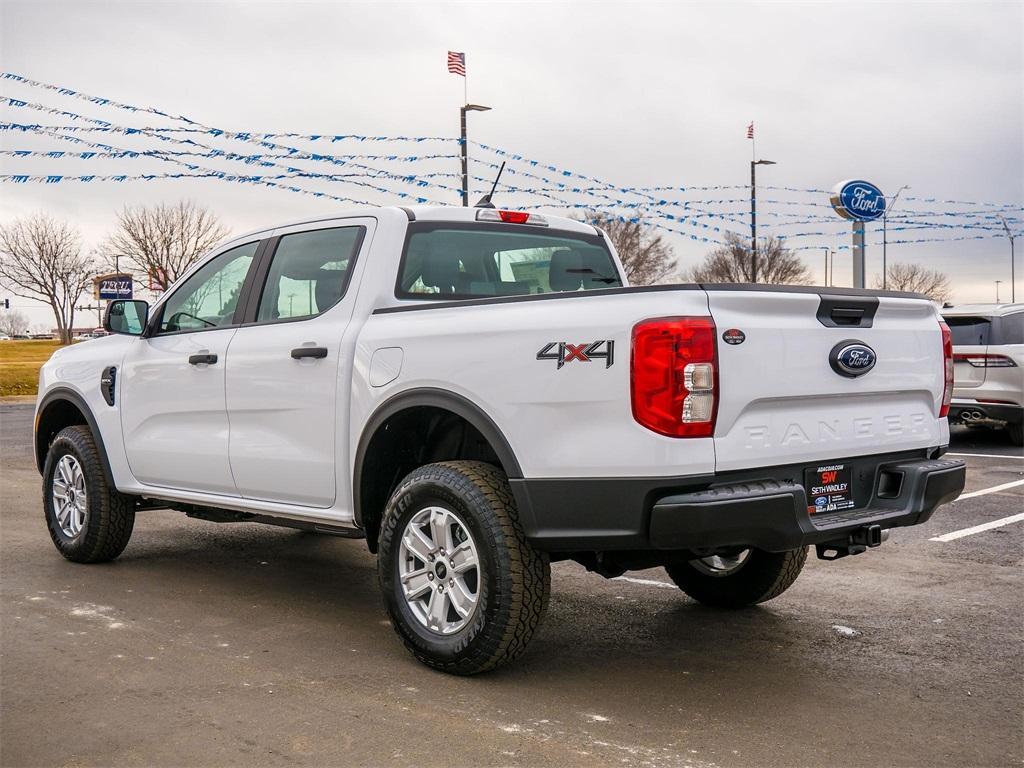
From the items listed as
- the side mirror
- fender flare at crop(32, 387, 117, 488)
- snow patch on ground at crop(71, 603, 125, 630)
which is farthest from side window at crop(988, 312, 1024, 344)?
snow patch on ground at crop(71, 603, 125, 630)

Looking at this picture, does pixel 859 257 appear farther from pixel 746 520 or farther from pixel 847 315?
pixel 746 520

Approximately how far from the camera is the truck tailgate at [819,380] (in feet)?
12.8

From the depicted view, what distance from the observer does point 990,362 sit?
1262 cm

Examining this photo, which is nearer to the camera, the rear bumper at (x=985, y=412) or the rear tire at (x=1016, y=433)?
the rear bumper at (x=985, y=412)

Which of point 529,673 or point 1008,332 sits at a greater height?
point 1008,332

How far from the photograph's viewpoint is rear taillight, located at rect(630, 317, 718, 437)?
12.4 ft

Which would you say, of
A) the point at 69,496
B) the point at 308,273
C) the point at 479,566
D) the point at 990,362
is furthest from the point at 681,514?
the point at 990,362

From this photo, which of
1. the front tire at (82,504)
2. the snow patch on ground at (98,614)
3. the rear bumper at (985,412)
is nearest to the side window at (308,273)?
the snow patch on ground at (98,614)

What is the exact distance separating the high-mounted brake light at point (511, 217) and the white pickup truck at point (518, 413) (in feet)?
0.05

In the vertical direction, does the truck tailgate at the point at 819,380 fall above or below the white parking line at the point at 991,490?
above

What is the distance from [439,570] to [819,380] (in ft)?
5.46

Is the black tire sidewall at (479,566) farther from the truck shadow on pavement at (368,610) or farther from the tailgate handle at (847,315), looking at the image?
the tailgate handle at (847,315)

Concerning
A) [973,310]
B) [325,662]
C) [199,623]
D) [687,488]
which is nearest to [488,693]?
[325,662]

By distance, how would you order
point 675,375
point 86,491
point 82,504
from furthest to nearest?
point 82,504
point 86,491
point 675,375
